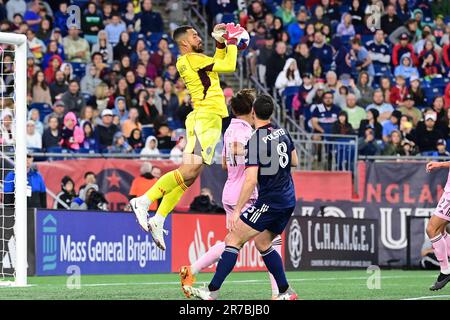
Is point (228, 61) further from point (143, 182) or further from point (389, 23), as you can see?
point (389, 23)

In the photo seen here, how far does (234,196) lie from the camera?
13.8m

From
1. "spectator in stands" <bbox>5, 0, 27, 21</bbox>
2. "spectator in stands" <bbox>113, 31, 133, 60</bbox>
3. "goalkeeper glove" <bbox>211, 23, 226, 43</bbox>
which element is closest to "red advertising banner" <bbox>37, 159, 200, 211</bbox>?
"spectator in stands" <bbox>113, 31, 133, 60</bbox>

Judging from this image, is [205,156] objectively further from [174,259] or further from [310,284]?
[174,259]

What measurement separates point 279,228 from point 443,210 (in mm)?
3658

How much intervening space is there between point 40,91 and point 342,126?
A: 22.4 ft

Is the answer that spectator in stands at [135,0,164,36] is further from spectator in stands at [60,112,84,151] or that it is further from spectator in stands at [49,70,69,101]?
spectator in stands at [60,112,84,151]

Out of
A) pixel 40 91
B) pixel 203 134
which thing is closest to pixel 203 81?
pixel 203 134

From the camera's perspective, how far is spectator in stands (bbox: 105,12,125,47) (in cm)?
2764

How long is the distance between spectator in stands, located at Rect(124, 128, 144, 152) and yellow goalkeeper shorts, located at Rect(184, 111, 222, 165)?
10115 millimetres

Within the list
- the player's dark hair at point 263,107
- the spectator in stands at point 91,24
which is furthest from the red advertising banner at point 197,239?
the player's dark hair at point 263,107

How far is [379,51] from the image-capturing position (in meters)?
30.7

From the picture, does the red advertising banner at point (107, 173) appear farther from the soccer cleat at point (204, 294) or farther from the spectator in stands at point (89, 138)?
the soccer cleat at point (204, 294)

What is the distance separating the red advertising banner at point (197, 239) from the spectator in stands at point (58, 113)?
3.70 m

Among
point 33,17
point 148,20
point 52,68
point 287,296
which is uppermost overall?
point 148,20
